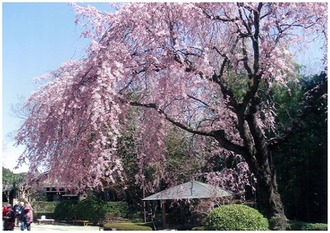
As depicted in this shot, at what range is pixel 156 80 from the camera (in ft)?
23.0

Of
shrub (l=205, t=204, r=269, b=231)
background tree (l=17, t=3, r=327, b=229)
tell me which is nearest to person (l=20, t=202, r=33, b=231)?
background tree (l=17, t=3, r=327, b=229)

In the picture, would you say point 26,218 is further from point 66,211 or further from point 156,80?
point 66,211

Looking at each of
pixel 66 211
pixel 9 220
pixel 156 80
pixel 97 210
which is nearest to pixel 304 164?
pixel 156 80

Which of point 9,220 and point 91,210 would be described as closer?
point 9,220

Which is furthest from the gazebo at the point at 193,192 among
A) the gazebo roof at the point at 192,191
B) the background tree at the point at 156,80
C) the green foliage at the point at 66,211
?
the green foliage at the point at 66,211

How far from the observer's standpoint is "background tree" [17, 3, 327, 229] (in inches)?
238

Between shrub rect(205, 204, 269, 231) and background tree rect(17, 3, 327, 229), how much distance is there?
0.31 m

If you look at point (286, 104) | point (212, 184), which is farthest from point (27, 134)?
point (286, 104)

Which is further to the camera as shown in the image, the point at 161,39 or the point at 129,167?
the point at 129,167

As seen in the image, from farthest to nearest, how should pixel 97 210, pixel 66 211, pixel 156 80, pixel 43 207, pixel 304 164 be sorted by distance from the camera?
1. pixel 43 207
2. pixel 66 211
3. pixel 97 210
4. pixel 304 164
5. pixel 156 80

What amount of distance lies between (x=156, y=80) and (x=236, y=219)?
2.76 meters

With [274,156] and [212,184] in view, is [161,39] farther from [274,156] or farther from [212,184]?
[274,156]

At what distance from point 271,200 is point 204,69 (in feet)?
9.08

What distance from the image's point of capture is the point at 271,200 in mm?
7738
